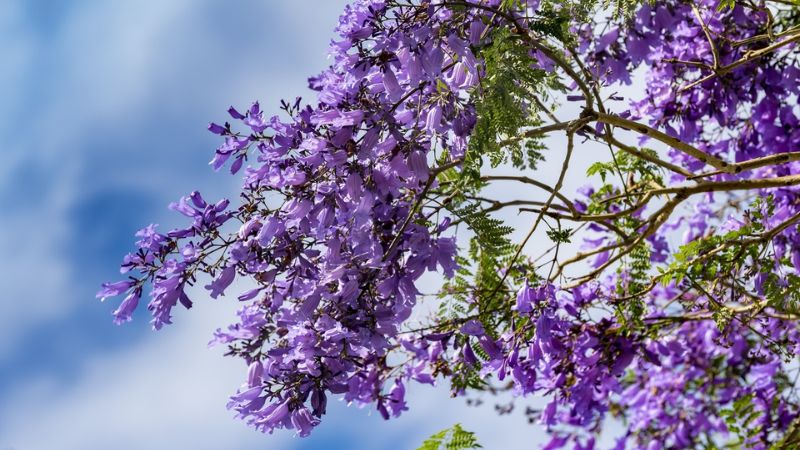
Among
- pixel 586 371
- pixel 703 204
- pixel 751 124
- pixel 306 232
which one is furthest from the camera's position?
pixel 703 204

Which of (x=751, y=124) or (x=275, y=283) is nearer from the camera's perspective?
(x=275, y=283)

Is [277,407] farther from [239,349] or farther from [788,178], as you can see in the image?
[788,178]

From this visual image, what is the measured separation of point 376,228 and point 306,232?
0.21 m

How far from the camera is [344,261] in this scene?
2.81 m

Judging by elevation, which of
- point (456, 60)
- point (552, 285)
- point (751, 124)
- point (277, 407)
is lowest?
point (277, 407)

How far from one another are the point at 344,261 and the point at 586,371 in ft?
5.72

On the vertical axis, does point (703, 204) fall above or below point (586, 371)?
above

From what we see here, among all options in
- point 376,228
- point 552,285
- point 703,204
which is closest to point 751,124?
point 703,204

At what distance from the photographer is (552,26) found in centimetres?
288

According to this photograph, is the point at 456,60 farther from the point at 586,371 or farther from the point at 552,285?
the point at 586,371

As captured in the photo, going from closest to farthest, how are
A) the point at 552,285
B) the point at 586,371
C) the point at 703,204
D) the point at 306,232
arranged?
the point at 306,232 < the point at 552,285 < the point at 586,371 < the point at 703,204

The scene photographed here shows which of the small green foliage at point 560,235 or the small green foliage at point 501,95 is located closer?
the small green foliage at point 501,95

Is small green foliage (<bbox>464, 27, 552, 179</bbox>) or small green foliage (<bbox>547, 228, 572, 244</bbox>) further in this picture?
small green foliage (<bbox>547, 228, 572, 244</bbox>)

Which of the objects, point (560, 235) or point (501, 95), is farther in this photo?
point (560, 235)
